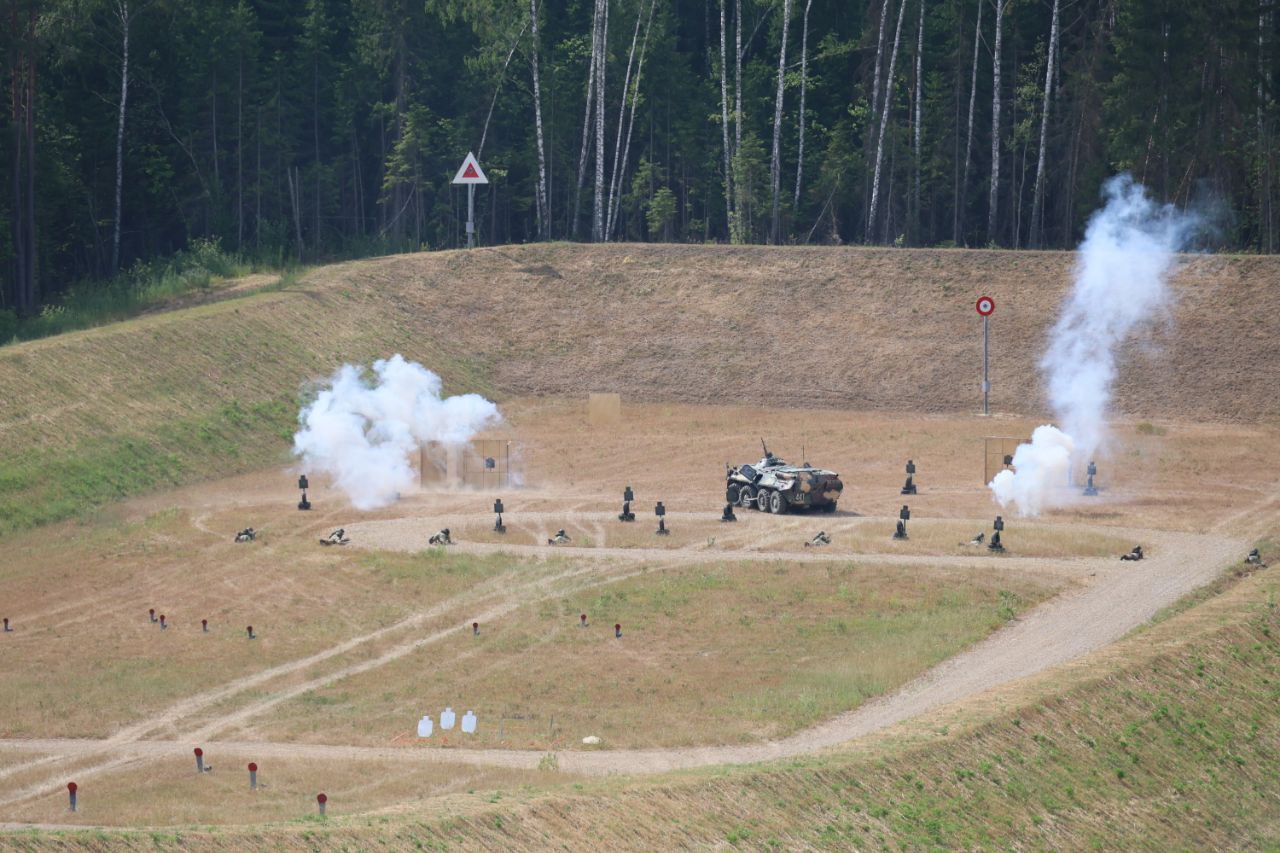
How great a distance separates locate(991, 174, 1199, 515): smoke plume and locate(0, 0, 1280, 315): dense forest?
381cm

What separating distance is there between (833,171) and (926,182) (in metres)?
4.98

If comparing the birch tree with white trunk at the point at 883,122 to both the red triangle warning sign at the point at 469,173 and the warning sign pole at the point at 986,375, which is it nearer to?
the warning sign pole at the point at 986,375

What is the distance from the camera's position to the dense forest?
72.9 meters

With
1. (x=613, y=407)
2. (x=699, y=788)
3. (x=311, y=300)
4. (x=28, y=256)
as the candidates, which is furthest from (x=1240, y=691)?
(x=28, y=256)

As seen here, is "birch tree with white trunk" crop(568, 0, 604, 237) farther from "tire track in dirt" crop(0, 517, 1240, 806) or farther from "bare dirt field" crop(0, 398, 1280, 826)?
"tire track in dirt" crop(0, 517, 1240, 806)

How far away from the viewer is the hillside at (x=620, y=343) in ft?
185

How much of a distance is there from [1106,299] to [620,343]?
20.9 m

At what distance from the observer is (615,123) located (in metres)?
93.3

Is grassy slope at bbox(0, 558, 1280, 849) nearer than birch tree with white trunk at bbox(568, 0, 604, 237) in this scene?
Yes

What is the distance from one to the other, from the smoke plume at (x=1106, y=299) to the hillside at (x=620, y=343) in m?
0.96

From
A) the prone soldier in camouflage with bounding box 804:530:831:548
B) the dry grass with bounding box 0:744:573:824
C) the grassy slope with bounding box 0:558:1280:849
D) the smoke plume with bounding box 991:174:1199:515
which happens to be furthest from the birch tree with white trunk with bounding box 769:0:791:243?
the dry grass with bounding box 0:744:573:824

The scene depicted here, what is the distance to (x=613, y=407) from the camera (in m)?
65.7

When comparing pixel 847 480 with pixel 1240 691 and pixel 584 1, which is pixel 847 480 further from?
pixel 584 1

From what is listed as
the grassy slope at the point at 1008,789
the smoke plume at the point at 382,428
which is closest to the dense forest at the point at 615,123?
the smoke plume at the point at 382,428
